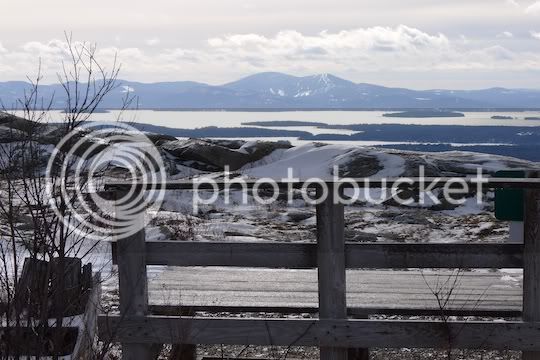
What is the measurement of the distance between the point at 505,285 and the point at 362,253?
206cm

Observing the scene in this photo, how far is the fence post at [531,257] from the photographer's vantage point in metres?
4.24

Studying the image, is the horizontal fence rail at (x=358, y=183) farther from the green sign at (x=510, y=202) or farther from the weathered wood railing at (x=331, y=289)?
the green sign at (x=510, y=202)

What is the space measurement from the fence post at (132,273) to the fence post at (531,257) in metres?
2.36

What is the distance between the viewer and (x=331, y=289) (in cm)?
441

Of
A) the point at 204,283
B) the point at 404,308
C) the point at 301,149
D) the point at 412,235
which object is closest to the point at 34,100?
the point at 204,283

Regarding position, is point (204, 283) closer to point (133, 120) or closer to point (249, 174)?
point (133, 120)

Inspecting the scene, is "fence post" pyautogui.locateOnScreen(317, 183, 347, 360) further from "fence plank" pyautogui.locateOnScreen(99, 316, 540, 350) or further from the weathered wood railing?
"fence plank" pyautogui.locateOnScreen(99, 316, 540, 350)

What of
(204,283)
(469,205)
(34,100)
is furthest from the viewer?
(469,205)

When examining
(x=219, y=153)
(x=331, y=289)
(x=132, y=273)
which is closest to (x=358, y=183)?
(x=331, y=289)

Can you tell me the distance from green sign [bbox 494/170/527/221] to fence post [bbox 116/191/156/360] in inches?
115

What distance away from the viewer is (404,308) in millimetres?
5020

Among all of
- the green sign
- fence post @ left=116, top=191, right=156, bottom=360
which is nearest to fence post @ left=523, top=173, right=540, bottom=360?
the green sign

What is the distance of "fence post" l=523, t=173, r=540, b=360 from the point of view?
4.24 metres

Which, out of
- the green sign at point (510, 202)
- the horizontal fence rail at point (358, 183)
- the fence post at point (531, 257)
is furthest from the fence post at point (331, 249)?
the green sign at point (510, 202)
